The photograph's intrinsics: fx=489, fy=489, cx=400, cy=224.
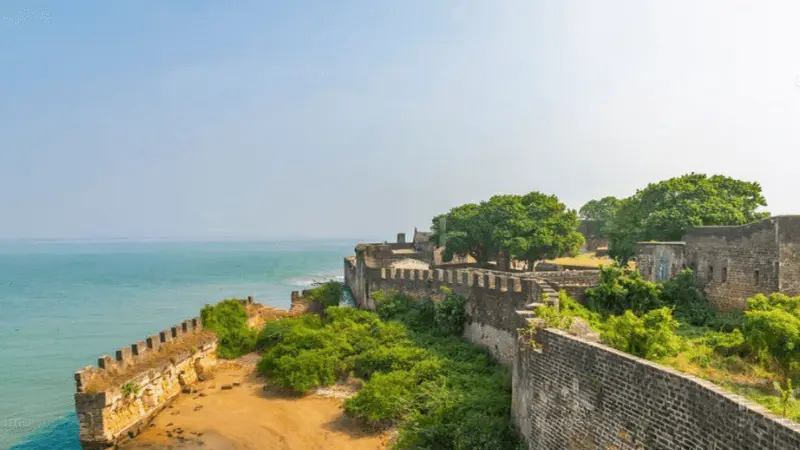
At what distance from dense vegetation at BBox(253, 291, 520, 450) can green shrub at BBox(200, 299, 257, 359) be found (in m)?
0.76

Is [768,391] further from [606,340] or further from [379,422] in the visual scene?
[379,422]

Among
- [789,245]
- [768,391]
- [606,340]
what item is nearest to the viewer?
[768,391]

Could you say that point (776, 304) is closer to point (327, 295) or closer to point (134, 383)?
point (134, 383)

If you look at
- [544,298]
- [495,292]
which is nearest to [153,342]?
[495,292]

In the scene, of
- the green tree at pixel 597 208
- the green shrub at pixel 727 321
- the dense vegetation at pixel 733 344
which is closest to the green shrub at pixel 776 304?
the dense vegetation at pixel 733 344

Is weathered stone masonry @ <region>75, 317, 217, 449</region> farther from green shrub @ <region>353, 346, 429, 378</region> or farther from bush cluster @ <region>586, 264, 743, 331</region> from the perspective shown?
bush cluster @ <region>586, 264, 743, 331</region>

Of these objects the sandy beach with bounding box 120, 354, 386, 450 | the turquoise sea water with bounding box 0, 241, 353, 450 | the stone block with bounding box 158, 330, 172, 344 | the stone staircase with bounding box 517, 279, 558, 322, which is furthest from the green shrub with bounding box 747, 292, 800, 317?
the turquoise sea water with bounding box 0, 241, 353, 450

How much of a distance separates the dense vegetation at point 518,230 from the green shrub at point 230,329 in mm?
18093

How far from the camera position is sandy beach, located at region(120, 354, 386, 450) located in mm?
14625

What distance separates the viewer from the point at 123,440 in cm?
1501

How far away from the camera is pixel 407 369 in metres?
16.8

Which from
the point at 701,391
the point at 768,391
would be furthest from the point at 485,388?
the point at 701,391

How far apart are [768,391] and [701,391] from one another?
430cm

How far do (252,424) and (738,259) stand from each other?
1659cm
